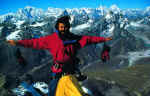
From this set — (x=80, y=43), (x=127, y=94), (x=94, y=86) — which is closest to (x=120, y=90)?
(x=127, y=94)

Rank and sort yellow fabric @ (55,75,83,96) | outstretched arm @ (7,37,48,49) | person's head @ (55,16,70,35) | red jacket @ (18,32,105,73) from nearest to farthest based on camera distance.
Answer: yellow fabric @ (55,75,83,96), outstretched arm @ (7,37,48,49), red jacket @ (18,32,105,73), person's head @ (55,16,70,35)

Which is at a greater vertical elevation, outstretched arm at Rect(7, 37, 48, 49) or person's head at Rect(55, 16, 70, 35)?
person's head at Rect(55, 16, 70, 35)

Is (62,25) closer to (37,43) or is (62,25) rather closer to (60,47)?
(60,47)

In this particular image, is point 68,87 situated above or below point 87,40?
below

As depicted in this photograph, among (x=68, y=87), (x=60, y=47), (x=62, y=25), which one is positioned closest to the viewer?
(x=68, y=87)

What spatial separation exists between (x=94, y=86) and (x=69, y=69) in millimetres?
142048

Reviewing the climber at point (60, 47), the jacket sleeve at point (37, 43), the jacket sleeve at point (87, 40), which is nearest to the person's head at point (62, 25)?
the climber at point (60, 47)

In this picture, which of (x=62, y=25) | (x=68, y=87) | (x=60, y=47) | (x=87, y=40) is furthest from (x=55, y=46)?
(x=68, y=87)

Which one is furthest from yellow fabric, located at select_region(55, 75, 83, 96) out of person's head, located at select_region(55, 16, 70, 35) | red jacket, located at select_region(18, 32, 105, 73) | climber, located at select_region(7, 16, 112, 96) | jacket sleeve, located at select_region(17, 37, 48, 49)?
person's head, located at select_region(55, 16, 70, 35)

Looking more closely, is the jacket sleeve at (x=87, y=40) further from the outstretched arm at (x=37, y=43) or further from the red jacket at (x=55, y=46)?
the outstretched arm at (x=37, y=43)

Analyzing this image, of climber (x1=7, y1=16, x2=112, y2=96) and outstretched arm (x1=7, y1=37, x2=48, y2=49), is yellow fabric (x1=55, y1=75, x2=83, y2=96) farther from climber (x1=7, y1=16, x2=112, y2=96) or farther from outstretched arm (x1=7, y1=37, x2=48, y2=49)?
outstretched arm (x1=7, y1=37, x2=48, y2=49)

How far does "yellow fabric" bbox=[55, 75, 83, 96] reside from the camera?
7.48 m

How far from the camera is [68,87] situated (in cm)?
A: 775

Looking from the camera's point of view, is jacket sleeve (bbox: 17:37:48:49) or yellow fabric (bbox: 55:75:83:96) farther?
jacket sleeve (bbox: 17:37:48:49)
